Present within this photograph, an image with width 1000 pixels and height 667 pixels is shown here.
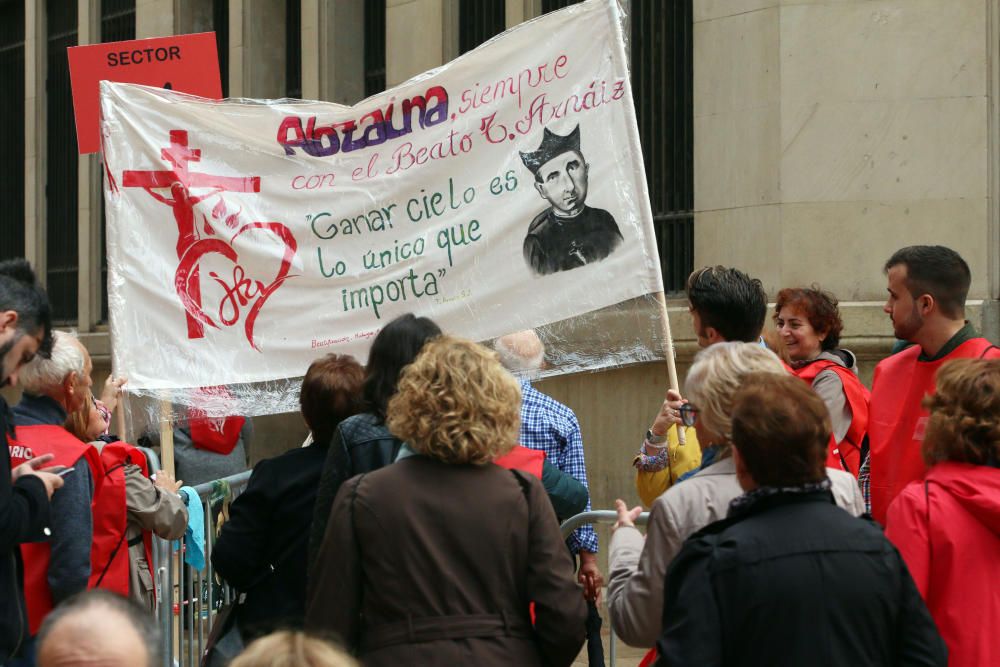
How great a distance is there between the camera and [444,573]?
3426 millimetres

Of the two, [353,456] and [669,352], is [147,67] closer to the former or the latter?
[669,352]

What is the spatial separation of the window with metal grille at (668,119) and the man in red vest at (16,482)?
625cm

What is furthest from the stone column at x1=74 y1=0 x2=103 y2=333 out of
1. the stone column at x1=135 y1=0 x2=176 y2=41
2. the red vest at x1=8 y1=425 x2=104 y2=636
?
the red vest at x1=8 y1=425 x2=104 y2=636

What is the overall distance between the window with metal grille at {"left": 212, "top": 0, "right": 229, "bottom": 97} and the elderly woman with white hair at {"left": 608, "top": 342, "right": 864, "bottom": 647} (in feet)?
35.2

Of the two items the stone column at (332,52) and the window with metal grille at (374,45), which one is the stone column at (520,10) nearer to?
the window with metal grille at (374,45)

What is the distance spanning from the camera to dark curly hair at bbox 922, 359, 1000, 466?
3605mm

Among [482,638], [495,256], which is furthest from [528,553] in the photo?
[495,256]

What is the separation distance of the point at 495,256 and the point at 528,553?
2.38m

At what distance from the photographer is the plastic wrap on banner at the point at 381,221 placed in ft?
18.2

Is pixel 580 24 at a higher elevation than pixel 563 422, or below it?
A: higher

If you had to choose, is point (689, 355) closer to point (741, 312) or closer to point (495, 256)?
point (495, 256)

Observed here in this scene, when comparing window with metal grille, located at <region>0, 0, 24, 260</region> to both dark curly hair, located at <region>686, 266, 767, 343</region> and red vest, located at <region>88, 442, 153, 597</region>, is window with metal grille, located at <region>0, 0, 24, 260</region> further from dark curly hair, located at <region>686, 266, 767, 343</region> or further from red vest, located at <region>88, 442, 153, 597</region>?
dark curly hair, located at <region>686, 266, 767, 343</region>

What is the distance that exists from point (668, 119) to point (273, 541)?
6199mm

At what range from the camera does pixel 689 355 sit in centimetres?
915
